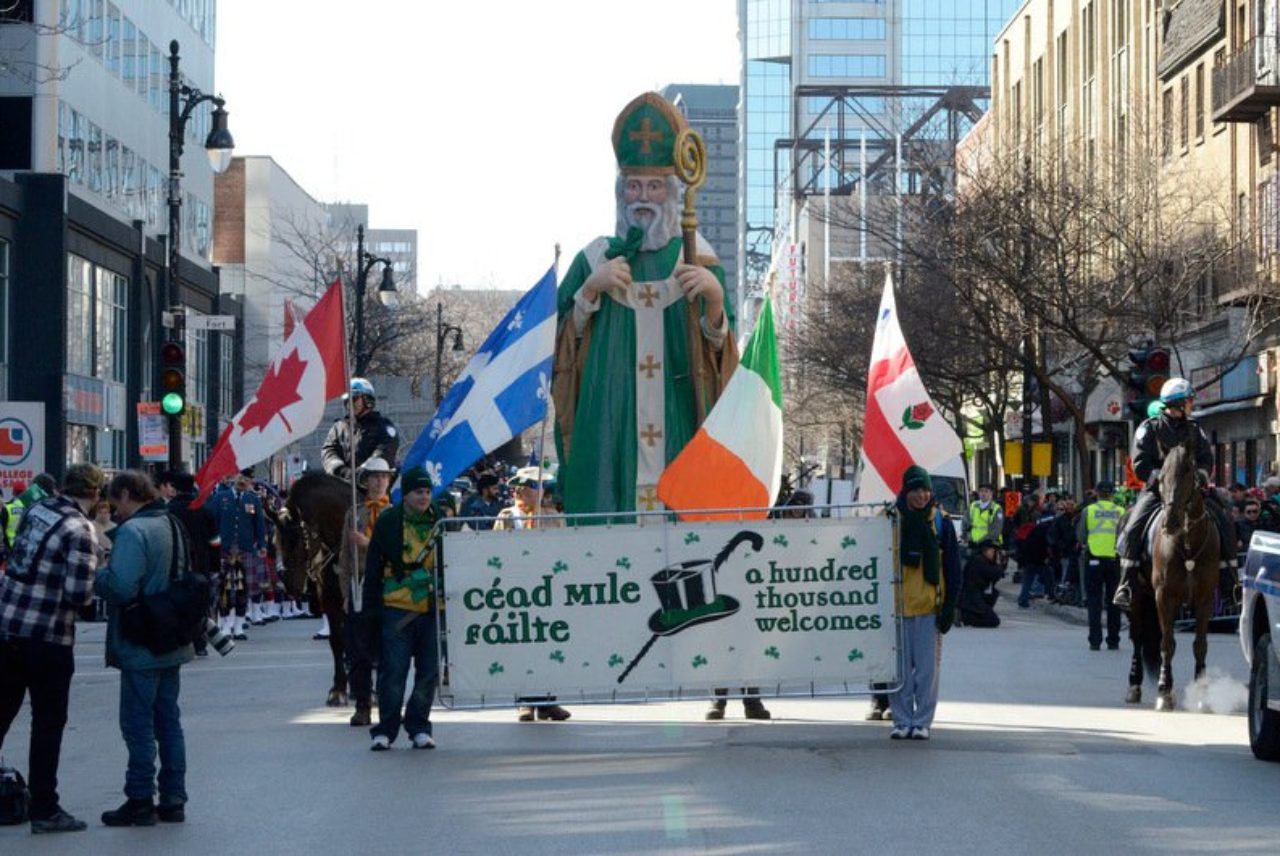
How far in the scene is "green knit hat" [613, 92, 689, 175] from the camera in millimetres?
17203

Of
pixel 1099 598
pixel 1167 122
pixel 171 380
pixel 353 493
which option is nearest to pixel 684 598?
pixel 353 493

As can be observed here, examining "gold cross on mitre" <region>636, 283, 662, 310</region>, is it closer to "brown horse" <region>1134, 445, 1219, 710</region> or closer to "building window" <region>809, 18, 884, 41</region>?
"brown horse" <region>1134, 445, 1219, 710</region>

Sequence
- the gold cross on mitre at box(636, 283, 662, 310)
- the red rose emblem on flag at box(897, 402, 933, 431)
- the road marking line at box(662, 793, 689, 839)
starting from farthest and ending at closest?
the gold cross on mitre at box(636, 283, 662, 310)
the red rose emblem on flag at box(897, 402, 933, 431)
the road marking line at box(662, 793, 689, 839)

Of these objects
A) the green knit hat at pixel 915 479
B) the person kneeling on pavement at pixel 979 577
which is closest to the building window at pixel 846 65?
the person kneeling on pavement at pixel 979 577

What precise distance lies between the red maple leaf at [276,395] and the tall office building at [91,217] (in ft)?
89.5

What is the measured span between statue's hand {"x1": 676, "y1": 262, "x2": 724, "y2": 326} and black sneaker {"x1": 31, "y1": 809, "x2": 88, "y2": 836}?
696 centimetres

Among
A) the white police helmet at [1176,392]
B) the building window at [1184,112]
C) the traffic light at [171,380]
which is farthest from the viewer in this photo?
the building window at [1184,112]

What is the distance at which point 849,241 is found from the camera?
12888 cm

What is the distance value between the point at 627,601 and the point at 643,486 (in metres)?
2.76

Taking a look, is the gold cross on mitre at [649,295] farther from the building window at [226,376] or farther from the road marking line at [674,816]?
the building window at [226,376]

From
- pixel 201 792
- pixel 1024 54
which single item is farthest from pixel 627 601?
pixel 1024 54

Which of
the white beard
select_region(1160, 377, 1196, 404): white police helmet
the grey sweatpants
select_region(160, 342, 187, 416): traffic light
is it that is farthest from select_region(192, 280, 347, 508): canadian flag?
select_region(160, 342, 187, 416): traffic light

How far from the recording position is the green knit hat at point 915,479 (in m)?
14.9

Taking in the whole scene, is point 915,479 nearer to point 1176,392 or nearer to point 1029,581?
point 1176,392
